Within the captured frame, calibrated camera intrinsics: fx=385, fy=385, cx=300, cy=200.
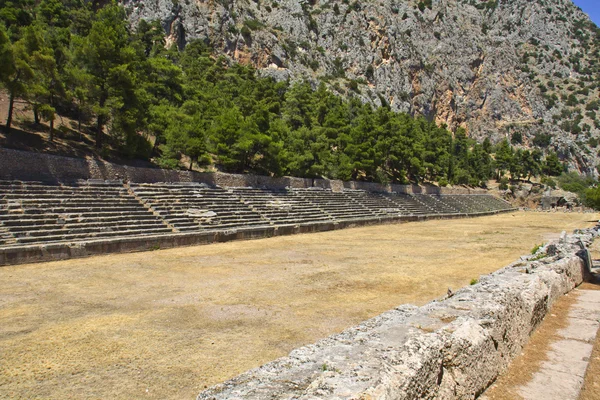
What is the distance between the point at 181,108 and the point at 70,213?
15879mm

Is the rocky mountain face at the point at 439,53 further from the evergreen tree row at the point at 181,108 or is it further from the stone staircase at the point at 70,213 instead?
the stone staircase at the point at 70,213

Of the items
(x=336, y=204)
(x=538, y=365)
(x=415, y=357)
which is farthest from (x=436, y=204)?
(x=415, y=357)

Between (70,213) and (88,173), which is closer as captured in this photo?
(70,213)

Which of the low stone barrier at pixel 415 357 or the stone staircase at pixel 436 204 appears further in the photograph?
the stone staircase at pixel 436 204

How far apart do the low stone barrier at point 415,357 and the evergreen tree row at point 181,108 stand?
2101 cm

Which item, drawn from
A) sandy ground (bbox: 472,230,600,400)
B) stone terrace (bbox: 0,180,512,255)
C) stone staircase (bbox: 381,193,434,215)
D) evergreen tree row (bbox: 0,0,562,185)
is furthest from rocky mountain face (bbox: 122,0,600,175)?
sandy ground (bbox: 472,230,600,400)

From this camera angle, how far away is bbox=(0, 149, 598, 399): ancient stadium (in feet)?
11.0

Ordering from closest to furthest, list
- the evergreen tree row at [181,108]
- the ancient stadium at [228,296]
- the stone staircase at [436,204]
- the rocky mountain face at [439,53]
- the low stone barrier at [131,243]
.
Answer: the ancient stadium at [228,296]
the low stone barrier at [131,243]
the evergreen tree row at [181,108]
the stone staircase at [436,204]
the rocky mountain face at [439,53]

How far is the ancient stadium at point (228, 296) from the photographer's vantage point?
3.34m

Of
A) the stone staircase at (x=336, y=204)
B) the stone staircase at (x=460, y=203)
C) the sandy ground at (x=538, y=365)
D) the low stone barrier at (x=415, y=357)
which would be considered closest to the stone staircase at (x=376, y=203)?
the stone staircase at (x=336, y=204)

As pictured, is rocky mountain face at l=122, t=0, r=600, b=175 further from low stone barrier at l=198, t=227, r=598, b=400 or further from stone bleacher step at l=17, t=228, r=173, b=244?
Result: low stone barrier at l=198, t=227, r=598, b=400

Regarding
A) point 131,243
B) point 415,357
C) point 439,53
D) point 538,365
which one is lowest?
point 131,243

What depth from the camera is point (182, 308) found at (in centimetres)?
746

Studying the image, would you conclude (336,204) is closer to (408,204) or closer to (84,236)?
(408,204)
